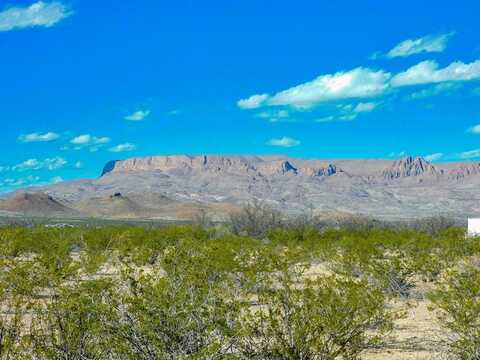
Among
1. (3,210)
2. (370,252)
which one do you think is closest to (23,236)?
(370,252)

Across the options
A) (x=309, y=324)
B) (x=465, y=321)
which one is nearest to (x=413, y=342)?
(x=465, y=321)

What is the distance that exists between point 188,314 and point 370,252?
15.2 m

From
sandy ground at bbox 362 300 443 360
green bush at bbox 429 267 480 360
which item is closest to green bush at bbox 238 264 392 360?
green bush at bbox 429 267 480 360

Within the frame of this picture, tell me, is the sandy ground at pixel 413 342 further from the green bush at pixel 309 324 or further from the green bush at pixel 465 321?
the green bush at pixel 309 324

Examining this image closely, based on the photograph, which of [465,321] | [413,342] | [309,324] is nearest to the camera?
[309,324]

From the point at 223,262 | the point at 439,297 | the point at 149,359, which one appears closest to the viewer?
the point at 149,359

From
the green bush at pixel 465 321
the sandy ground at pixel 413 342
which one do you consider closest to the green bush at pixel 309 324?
the green bush at pixel 465 321

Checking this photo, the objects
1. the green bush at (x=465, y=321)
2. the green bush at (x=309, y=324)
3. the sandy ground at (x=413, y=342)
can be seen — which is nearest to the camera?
the green bush at (x=309, y=324)

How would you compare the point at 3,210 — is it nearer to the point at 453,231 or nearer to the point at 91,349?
the point at 453,231

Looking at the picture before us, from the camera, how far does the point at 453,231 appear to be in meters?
37.7

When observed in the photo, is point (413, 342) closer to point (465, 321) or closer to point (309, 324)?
point (465, 321)

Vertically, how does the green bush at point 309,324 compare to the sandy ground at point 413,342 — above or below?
above

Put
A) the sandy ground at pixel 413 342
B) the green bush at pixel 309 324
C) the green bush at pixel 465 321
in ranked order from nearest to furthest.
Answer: the green bush at pixel 309 324, the green bush at pixel 465 321, the sandy ground at pixel 413 342

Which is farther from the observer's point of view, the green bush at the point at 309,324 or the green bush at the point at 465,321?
the green bush at the point at 465,321
